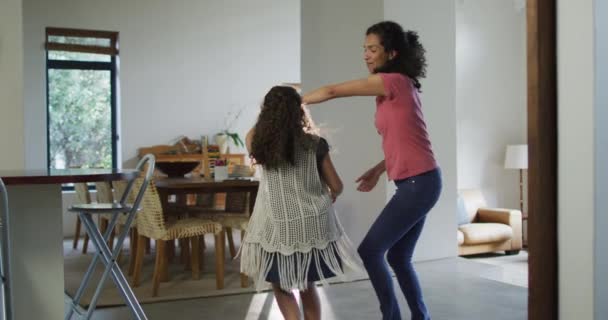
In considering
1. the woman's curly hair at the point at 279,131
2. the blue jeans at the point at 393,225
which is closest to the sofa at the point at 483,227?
the blue jeans at the point at 393,225

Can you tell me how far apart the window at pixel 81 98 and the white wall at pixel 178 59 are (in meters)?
0.17

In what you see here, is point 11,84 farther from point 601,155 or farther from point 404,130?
point 601,155

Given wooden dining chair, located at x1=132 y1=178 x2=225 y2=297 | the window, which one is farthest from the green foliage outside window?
wooden dining chair, located at x1=132 y1=178 x2=225 y2=297

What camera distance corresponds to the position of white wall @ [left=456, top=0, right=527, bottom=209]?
27.3 feet

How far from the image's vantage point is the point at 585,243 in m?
2.02

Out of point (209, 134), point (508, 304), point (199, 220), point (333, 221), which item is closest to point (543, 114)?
point (333, 221)

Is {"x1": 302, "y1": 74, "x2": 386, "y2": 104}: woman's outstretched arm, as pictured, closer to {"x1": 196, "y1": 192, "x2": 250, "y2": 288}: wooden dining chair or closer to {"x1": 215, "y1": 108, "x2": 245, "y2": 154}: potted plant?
{"x1": 196, "y1": 192, "x2": 250, "y2": 288}: wooden dining chair

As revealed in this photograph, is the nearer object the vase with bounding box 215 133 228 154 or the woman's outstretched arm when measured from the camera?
the woman's outstretched arm

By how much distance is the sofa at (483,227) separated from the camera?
7160 millimetres

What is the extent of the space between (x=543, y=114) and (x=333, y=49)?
315 cm

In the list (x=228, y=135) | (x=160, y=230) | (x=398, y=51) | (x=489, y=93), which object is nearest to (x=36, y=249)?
(x=160, y=230)

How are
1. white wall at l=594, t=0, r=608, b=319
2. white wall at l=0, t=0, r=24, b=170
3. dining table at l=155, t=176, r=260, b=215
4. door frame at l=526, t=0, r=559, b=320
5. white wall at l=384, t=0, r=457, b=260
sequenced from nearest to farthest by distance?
white wall at l=594, t=0, r=608, b=319 < door frame at l=526, t=0, r=559, b=320 < white wall at l=0, t=0, r=24, b=170 < dining table at l=155, t=176, r=260, b=215 < white wall at l=384, t=0, r=457, b=260

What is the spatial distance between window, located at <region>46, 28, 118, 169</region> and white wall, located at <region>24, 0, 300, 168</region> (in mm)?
173

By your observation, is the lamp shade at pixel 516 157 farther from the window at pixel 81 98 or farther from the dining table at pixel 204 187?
the window at pixel 81 98
